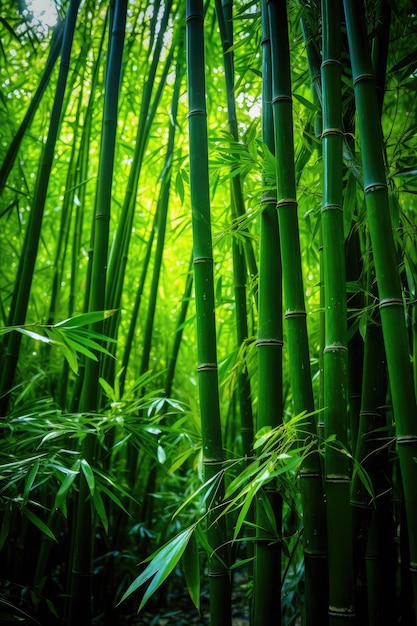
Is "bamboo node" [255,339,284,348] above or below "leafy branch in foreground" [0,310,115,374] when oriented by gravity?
below

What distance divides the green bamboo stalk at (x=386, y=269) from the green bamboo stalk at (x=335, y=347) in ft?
0.16

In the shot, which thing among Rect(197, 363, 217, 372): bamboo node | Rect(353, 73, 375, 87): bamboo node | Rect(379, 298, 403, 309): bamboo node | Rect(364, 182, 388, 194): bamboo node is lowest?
Rect(197, 363, 217, 372): bamboo node

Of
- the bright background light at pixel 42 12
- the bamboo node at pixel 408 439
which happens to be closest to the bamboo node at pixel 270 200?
the bamboo node at pixel 408 439

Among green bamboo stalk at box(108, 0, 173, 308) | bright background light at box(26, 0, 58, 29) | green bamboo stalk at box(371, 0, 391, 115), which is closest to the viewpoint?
green bamboo stalk at box(371, 0, 391, 115)

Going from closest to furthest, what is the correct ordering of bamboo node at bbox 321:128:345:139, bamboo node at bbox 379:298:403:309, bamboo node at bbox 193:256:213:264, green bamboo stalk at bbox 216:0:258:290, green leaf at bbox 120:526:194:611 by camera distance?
green leaf at bbox 120:526:194:611 → bamboo node at bbox 379:298:403:309 → bamboo node at bbox 321:128:345:139 → bamboo node at bbox 193:256:213:264 → green bamboo stalk at bbox 216:0:258:290

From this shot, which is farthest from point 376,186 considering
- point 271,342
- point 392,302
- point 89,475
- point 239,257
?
point 89,475

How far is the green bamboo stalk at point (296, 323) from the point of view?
1.03 m

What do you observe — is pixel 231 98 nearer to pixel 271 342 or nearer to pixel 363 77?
pixel 363 77

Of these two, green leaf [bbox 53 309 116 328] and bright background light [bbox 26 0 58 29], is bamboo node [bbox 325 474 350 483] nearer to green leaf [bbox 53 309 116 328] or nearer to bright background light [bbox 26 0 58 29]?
green leaf [bbox 53 309 116 328]

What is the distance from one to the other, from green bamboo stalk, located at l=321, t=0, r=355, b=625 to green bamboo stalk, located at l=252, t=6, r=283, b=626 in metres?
0.13

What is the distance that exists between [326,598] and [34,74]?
2441 mm

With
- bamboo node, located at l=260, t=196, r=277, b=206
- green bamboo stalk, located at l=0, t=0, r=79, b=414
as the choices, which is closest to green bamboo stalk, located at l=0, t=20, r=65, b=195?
green bamboo stalk, located at l=0, t=0, r=79, b=414

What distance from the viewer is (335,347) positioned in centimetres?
102

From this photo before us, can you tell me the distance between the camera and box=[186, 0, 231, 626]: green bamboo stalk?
1111mm
